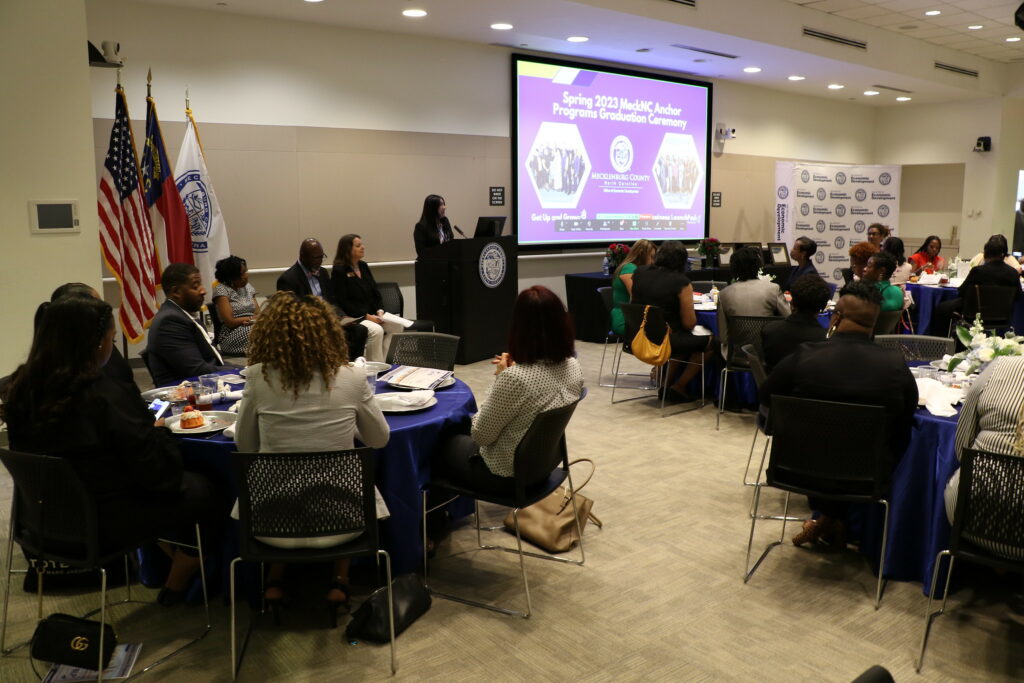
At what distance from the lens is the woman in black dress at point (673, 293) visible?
19.8ft

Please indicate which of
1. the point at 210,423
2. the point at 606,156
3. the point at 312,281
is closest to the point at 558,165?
the point at 606,156

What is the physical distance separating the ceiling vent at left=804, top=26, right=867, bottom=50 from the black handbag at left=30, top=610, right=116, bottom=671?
968 cm

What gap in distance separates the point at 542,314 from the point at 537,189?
23.4 ft

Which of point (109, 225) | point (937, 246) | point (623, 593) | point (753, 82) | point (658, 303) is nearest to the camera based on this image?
point (623, 593)

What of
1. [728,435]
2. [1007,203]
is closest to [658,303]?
[728,435]

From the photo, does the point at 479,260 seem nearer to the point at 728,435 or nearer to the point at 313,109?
the point at 313,109

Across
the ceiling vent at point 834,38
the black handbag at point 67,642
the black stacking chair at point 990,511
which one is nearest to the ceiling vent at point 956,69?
the ceiling vent at point 834,38

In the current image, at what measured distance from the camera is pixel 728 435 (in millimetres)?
5672

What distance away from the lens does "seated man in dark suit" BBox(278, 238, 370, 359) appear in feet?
20.4

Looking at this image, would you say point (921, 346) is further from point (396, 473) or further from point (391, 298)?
point (391, 298)

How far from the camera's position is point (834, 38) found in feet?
33.0

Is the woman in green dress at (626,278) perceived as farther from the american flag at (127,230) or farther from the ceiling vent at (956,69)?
the ceiling vent at (956,69)

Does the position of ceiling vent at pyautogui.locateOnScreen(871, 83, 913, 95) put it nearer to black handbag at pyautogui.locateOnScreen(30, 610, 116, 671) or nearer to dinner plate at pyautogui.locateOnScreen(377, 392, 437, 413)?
dinner plate at pyautogui.locateOnScreen(377, 392, 437, 413)

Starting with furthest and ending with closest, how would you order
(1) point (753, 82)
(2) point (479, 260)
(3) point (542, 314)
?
(1) point (753, 82) < (2) point (479, 260) < (3) point (542, 314)
